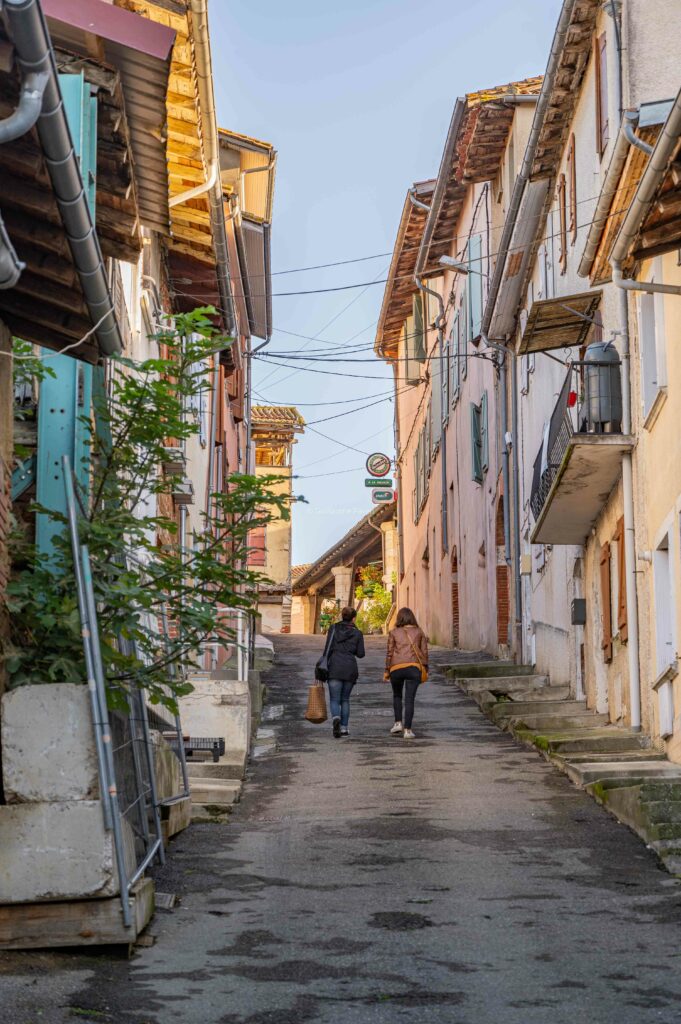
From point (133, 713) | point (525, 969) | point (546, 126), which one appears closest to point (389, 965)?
point (525, 969)

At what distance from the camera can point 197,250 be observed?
18.2 meters

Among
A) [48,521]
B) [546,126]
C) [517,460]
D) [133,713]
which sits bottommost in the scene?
[133,713]

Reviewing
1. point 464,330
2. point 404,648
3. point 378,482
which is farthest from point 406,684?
point 378,482

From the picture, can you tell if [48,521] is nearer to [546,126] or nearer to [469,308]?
[546,126]

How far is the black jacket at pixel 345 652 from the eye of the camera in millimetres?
16922

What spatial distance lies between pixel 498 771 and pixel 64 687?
24.1 ft

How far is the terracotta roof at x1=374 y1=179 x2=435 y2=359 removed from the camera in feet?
110

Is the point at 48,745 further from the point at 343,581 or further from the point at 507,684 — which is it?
the point at 343,581

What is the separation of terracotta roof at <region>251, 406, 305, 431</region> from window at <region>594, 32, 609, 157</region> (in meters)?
38.1

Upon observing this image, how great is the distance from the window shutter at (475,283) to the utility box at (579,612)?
949cm

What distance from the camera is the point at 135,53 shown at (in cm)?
1008

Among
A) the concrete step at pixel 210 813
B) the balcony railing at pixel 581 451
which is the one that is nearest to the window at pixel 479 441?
the balcony railing at pixel 581 451

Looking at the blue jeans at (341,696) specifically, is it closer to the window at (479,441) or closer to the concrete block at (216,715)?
the concrete block at (216,715)

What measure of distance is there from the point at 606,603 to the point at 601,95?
547 centimetres
